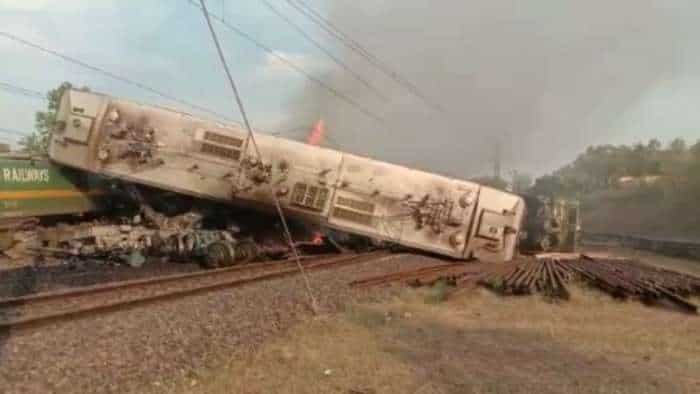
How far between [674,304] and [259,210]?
39.3ft

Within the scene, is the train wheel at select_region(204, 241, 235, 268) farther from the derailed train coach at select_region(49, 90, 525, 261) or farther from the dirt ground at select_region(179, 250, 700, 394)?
the dirt ground at select_region(179, 250, 700, 394)

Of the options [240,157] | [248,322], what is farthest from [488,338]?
[240,157]

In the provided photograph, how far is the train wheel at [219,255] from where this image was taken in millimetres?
17406

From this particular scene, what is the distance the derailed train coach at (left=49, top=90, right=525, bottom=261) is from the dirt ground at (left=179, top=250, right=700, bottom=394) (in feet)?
30.9

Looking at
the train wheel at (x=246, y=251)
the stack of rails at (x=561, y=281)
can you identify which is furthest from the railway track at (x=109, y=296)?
the stack of rails at (x=561, y=281)

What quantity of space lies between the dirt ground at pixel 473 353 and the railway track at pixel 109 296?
115 inches

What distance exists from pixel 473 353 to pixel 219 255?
409 inches

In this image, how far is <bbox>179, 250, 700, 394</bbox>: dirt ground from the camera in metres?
6.87

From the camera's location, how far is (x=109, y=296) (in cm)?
1182

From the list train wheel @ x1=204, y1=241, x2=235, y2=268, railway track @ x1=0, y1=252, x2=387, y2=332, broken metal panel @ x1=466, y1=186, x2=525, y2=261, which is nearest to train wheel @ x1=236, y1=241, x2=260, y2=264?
train wheel @ x1=204, y1=241, x2=235, y2=268

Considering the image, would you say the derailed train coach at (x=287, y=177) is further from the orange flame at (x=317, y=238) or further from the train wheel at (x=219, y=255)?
the train wheel at (x=219, y=255)

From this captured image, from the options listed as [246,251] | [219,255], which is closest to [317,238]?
[246,251]

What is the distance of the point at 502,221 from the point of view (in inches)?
855

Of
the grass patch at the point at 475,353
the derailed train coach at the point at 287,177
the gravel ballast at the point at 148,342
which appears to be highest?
the derailed train coach at the point at 287,177
